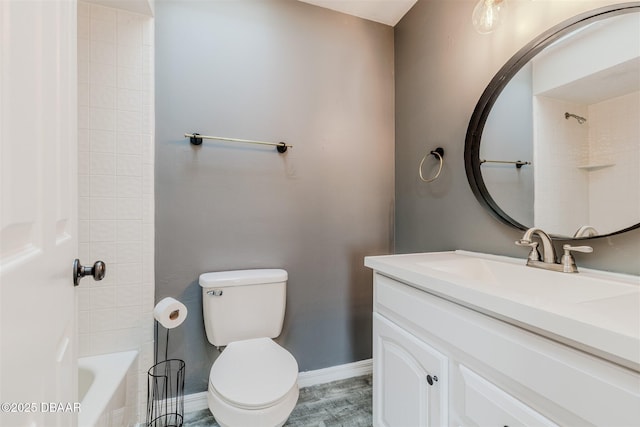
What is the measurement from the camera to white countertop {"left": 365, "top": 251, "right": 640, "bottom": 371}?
21.3 inches

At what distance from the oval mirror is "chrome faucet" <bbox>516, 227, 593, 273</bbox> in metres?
0.07

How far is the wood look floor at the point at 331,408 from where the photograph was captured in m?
1.48

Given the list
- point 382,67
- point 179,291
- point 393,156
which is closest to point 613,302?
point 393,156

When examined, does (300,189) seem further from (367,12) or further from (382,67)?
(367,12)

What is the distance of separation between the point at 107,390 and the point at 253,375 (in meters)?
0.59

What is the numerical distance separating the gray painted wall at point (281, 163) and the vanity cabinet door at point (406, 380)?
2.07ft

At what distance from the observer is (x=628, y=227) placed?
35.7 inches

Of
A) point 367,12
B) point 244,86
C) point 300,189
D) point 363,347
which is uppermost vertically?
point 367,12

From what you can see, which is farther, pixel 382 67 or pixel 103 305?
pixel 382 67

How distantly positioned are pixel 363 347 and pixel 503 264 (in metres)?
1.13

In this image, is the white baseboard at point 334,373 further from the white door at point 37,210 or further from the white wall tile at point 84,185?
the white wall tile at point 84,185

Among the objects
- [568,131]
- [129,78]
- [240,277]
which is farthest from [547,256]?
[129,78]

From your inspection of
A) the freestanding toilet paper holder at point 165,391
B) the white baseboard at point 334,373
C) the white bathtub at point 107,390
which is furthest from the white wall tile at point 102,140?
the white baseboard at point 334,373

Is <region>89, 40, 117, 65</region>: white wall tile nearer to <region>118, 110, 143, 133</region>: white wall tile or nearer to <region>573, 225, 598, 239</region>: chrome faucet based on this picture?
<region>118, 110, 143, 133</region>: white wall tile
